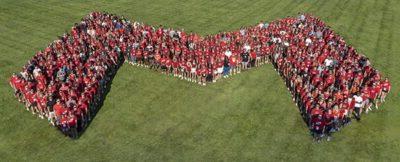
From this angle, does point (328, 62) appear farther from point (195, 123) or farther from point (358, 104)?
point (195, 123)

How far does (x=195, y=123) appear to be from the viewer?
93.4 ft

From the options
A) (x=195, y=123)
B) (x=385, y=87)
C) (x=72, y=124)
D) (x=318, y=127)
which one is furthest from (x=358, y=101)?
(x=72, y=124)

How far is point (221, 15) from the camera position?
4719 centimetres

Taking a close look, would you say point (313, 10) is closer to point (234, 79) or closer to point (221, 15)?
point (221, 15)

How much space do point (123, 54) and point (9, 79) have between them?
883 cm

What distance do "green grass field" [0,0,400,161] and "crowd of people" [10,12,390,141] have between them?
85 centimetres

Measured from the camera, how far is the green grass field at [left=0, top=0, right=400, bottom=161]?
25625mm

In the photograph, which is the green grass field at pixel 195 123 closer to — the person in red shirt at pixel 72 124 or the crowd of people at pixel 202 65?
the person in red shirt at pixel 72 124

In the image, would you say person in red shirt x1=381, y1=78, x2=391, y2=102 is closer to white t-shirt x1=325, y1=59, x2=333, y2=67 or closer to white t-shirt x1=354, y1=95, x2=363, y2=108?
white t-shirt x1=354, y1=95, x2=363, y2=108

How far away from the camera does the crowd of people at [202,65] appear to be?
90.3 ft

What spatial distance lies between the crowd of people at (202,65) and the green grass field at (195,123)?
85 centimetres

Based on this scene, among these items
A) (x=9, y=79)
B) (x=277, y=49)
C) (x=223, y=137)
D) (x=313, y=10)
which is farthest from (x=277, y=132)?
(x=313, y=10)

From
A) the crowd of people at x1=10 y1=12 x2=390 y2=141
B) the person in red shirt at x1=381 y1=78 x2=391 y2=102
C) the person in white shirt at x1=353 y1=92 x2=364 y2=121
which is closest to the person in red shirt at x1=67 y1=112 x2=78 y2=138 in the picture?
the crowd of people at x1=10 y1=12 x2=390 y2=141

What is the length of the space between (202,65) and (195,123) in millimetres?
5677
